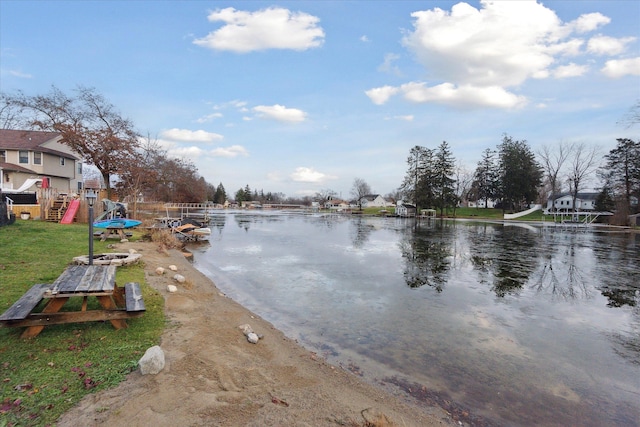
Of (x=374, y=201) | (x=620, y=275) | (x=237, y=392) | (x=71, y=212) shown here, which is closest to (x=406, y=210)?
(x=374, y=201)

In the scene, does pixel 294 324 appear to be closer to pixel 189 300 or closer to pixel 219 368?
pixel 189 300

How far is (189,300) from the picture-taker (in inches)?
297

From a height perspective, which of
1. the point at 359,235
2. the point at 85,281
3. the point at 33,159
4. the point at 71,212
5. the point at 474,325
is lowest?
the point at 474,325

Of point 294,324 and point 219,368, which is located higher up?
point 219,368

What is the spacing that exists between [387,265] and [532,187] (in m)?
61.2

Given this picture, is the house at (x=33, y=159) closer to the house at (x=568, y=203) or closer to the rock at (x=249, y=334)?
the rock at (x=249, y=334)

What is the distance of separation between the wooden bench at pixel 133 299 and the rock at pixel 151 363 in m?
0.91

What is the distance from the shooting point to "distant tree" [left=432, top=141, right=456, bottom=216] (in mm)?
64250

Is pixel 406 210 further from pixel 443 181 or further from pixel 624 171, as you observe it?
pixel 624 171

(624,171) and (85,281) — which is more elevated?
(624,171)

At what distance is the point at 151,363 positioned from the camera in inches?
154

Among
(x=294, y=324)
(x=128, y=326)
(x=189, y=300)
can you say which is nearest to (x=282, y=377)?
(x=128, y=326)

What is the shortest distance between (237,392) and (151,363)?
1054 millimetres

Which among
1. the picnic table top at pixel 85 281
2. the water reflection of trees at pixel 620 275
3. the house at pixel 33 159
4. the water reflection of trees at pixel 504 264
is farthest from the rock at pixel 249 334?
the house at pixel 33 159
